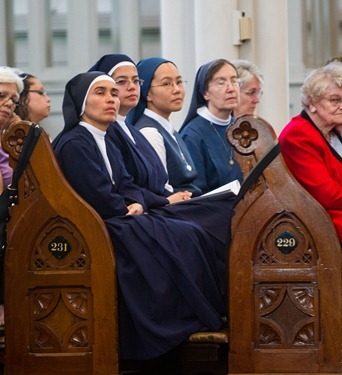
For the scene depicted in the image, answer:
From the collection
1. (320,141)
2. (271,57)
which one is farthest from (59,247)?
(271,57)

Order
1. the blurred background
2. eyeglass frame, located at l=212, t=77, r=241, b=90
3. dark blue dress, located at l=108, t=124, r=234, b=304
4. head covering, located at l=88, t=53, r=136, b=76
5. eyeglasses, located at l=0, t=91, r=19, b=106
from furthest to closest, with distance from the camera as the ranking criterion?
the blurred background
eyeglass frame, located at l=212, t=77, r=241, b=90
head covering, located at l=88, t=53, r=136, b=76
eyeglasses, located at l=0, t=91, r=19, b=106
dark blue dress, located at l=108, t=124, r=234, b=304

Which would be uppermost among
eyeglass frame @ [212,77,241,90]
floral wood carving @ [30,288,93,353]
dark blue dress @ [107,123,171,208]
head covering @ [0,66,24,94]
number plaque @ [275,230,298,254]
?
head covering @ [0,66,24,94]

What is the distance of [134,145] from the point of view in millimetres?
5613

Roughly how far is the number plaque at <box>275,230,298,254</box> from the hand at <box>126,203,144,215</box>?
76 cm

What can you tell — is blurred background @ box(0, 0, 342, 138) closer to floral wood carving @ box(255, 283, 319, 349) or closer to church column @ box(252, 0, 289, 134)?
church column @ box(252, 0, 289, 134)

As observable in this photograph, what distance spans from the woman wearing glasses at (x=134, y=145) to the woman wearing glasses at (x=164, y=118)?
133mm

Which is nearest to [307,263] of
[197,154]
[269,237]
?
[269,237]

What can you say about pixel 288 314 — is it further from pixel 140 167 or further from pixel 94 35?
pixel 94 35

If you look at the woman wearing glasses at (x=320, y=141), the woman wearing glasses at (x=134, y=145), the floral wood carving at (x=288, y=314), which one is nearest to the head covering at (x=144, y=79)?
the woman wearing glasses at (x=134, y=145)

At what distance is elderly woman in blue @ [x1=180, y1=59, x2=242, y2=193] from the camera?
20.8ft

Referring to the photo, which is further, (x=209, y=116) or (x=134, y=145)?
(x=209, y=116)

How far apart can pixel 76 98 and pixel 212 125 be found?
1522mm

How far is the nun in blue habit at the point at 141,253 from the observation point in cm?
486

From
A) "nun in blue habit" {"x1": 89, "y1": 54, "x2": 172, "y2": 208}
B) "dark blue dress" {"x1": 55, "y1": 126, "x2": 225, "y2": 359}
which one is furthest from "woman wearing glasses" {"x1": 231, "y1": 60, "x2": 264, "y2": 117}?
"dark blue dress" {"x1": 55, "y1": 126, "x2": 225, "y2": 359}
